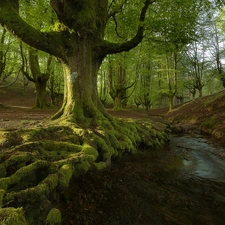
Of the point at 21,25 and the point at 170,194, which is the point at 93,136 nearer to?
the point at 170,194

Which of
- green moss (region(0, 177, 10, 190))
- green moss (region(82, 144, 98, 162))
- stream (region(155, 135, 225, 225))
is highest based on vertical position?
green moss (region(82, 144, 98, 162))

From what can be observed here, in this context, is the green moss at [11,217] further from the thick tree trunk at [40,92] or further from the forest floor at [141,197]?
the thick tree trunk at [40,92]

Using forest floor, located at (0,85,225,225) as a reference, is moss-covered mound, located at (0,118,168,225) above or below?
above

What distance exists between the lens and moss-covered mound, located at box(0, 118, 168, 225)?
7.26 ft

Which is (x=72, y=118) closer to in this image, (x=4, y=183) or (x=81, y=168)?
(x=81, y=168)

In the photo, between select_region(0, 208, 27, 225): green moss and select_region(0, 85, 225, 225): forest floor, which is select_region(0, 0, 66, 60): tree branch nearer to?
select_region(0, 85, 225, 225): forest floor

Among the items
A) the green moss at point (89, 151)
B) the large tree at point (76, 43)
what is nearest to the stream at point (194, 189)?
the green moss at point (89, 151)

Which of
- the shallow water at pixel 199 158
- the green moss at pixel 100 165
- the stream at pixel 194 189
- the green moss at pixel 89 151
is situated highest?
the green moss at pixel 89 151

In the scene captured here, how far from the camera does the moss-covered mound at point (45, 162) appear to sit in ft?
7.26

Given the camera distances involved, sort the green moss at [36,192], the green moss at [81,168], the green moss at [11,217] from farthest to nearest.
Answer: the green moss at [81,168]
the green moss at [36,192]
the green moss at [11,217]

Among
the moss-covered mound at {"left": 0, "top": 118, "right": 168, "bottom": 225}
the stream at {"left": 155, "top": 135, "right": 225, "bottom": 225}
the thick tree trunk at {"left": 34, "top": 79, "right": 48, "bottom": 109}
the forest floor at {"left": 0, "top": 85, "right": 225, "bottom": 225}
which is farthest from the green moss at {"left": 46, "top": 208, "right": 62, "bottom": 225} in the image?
the thick tree trunk at {"left": 34, "top": 79, "right": 48, "bottom": 109}

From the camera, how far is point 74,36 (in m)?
6.43

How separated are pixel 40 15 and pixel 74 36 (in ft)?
17.5

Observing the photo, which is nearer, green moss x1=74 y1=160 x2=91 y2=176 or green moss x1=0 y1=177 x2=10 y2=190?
green moss x1=0 y1=177 x2=10 y2=190
